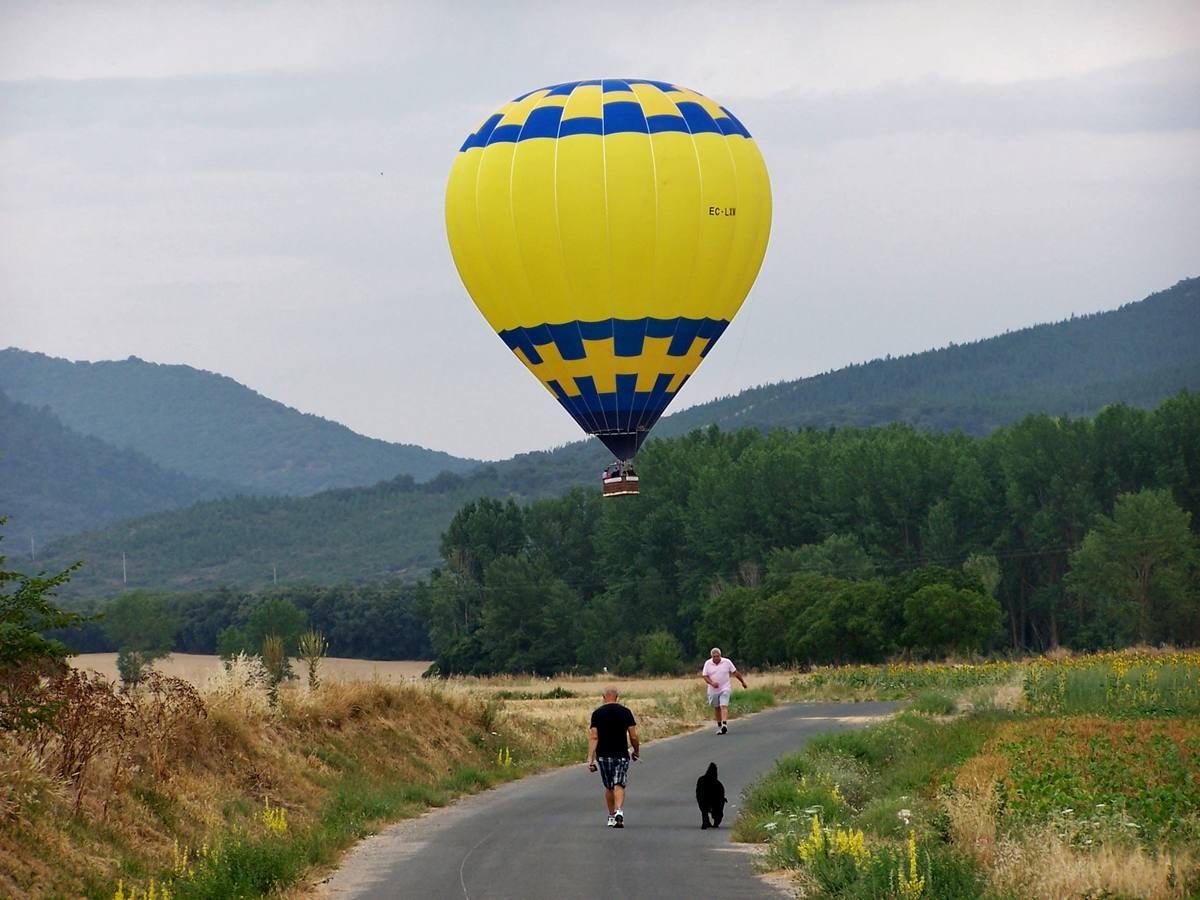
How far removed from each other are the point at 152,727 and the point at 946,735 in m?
11.1

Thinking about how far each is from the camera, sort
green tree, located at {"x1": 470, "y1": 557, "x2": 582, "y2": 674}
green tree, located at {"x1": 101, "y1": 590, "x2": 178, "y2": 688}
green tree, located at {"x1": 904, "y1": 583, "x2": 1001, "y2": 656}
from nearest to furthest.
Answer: green tree, located at {"x1": 904, "y1": 583, "x2": 1001, "y2": 656}, green tree, located at {"x1": 470, "y1": 557, "x2": 582, "y2": 674}, green tree, located at {"x1": 101, "y1": 590, "x2": 178, "y2": 688}

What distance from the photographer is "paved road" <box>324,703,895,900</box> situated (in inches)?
629

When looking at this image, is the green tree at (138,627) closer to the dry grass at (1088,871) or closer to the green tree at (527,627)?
the green tree at (527,627)

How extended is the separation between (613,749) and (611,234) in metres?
15.8

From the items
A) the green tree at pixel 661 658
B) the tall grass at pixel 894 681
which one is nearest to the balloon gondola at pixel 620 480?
the tall grass at pixel 894 681

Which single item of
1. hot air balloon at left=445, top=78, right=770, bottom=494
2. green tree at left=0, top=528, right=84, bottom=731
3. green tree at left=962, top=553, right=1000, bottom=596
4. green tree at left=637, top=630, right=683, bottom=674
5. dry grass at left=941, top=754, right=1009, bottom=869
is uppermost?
hot air balloon at left=445, top=78, right=770, bottom=494

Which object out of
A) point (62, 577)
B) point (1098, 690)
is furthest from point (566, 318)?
point (62, 577)

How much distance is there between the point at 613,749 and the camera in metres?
20.9

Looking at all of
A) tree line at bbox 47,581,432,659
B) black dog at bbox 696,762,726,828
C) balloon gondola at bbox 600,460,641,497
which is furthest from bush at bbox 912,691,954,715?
tree line at bbox 47,581,432,659

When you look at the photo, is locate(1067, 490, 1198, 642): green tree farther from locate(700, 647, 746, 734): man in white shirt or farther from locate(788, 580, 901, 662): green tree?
locate(700, 647, 746, 734): man in white shirt

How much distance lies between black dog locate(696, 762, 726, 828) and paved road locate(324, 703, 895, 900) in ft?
0.62

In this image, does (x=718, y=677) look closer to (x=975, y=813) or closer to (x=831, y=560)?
(x=975, y=813)

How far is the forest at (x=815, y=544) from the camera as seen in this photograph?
99250 millimetres

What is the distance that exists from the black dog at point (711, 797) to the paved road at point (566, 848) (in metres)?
0.19
